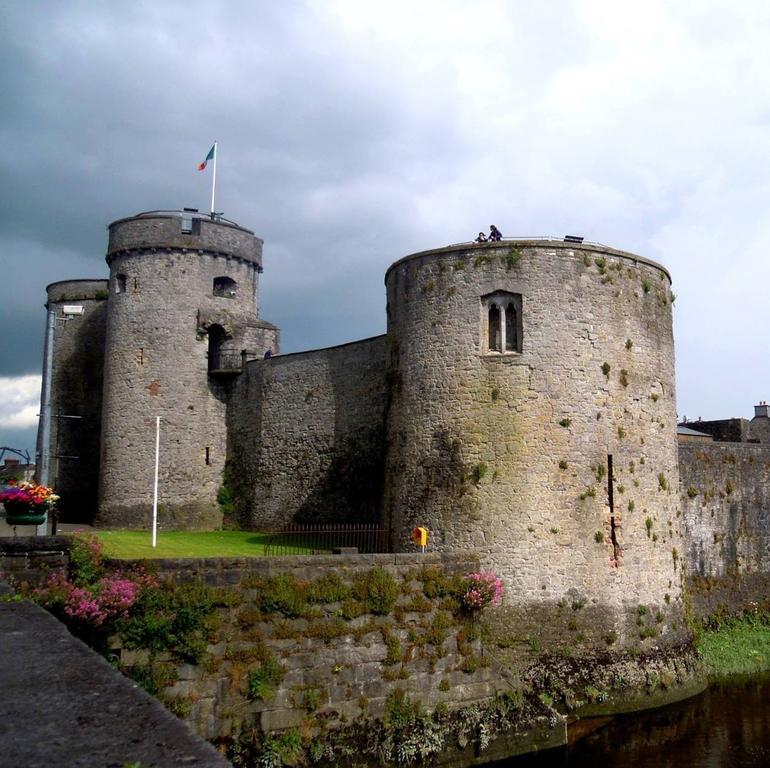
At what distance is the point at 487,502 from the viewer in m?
15.2

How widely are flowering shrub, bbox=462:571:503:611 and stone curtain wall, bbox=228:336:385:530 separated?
24.3ft

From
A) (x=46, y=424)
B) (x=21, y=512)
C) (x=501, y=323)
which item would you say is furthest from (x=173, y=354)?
(x=21, y=512)

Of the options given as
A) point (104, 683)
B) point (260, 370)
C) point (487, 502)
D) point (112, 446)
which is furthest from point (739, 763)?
point (112, 446)

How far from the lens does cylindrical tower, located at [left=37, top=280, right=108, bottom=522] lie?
29.4 metres

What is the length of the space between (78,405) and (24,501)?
19.1m

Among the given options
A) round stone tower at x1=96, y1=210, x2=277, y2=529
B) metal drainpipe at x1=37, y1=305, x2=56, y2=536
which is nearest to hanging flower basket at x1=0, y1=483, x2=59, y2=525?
metal drainpipe at x1=37, y1=305, x2=56, y2=536

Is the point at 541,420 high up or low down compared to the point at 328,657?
up

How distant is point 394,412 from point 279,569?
20.4 feet

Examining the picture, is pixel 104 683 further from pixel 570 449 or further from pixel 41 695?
pixel 570 449

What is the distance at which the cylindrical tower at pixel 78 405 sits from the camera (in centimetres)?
2944

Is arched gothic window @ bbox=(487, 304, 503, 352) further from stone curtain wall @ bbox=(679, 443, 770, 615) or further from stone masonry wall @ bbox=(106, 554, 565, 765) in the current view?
stone curtain wall @ bbox=(679, 443, 770, 615)

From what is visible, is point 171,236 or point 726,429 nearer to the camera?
point 171,236

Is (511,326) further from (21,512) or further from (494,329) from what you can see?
(21,512)

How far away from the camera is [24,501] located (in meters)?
11.8
